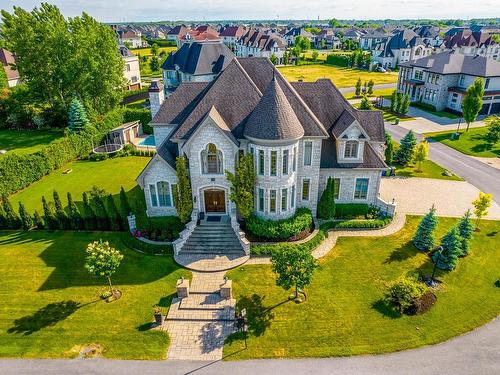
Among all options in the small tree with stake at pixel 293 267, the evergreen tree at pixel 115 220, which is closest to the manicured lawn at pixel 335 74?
the evergreen tree at pixel 115 220

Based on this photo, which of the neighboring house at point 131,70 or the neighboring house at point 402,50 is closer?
the neighboring house at point 131,70

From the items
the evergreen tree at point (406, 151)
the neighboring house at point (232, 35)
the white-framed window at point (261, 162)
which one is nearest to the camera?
the white-framed window at point (261, 162)

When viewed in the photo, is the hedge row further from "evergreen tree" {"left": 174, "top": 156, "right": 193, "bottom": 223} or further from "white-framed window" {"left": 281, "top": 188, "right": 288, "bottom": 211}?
"evergreen tree" {"left": 174, "top": 156, "right": 193, "bottom": 223}

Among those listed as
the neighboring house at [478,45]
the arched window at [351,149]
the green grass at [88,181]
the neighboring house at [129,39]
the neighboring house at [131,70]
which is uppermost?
the neighboring house at [129,39]

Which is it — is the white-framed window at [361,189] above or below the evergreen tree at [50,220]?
above

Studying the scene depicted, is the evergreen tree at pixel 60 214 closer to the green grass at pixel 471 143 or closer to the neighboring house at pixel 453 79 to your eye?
the green grass at pixel 471 143

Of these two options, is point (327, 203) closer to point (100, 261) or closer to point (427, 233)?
point (427, 233)

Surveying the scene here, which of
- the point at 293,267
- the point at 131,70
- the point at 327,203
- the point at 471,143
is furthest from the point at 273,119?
the point at 131,70

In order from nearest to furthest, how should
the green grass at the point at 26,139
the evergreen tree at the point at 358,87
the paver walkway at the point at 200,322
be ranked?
the paver walkway at the point at 200,322 < the green grass at the point at 26,139 < the evergreen tree at the point at 358,87

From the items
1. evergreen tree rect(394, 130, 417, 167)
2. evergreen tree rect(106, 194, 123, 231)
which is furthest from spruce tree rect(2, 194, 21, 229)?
evergreen tree rect(394, 130, 417, 167)
